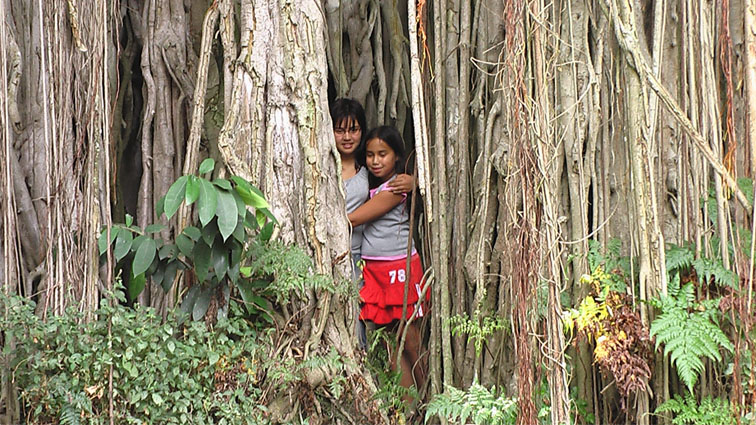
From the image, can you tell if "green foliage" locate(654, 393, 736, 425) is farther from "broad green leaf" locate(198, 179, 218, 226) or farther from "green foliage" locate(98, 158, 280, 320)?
"broad green leaf" locate(198, 179, 218, 226)

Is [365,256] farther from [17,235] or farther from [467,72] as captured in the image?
[17,235]

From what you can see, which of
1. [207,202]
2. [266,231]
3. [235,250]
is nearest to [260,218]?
[266,231]

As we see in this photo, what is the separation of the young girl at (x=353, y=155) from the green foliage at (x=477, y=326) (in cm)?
51

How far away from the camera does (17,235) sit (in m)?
2.97

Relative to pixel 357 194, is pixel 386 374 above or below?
below

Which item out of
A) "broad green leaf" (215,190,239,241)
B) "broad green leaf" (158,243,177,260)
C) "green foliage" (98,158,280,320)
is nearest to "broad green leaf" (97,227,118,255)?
"green foliage" (98,158,280,320)

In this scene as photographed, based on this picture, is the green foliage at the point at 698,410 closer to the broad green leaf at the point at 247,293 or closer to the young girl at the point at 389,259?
the young girl at the point at 389,259

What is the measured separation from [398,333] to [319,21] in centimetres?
127

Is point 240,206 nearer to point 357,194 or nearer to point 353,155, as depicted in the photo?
point 357,194

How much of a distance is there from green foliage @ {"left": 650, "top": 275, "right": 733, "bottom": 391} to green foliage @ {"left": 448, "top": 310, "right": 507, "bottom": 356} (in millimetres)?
609

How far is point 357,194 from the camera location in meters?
3.57

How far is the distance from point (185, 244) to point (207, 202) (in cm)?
23

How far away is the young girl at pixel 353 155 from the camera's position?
3.57 meters

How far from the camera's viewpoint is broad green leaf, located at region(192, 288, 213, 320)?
111 inches
